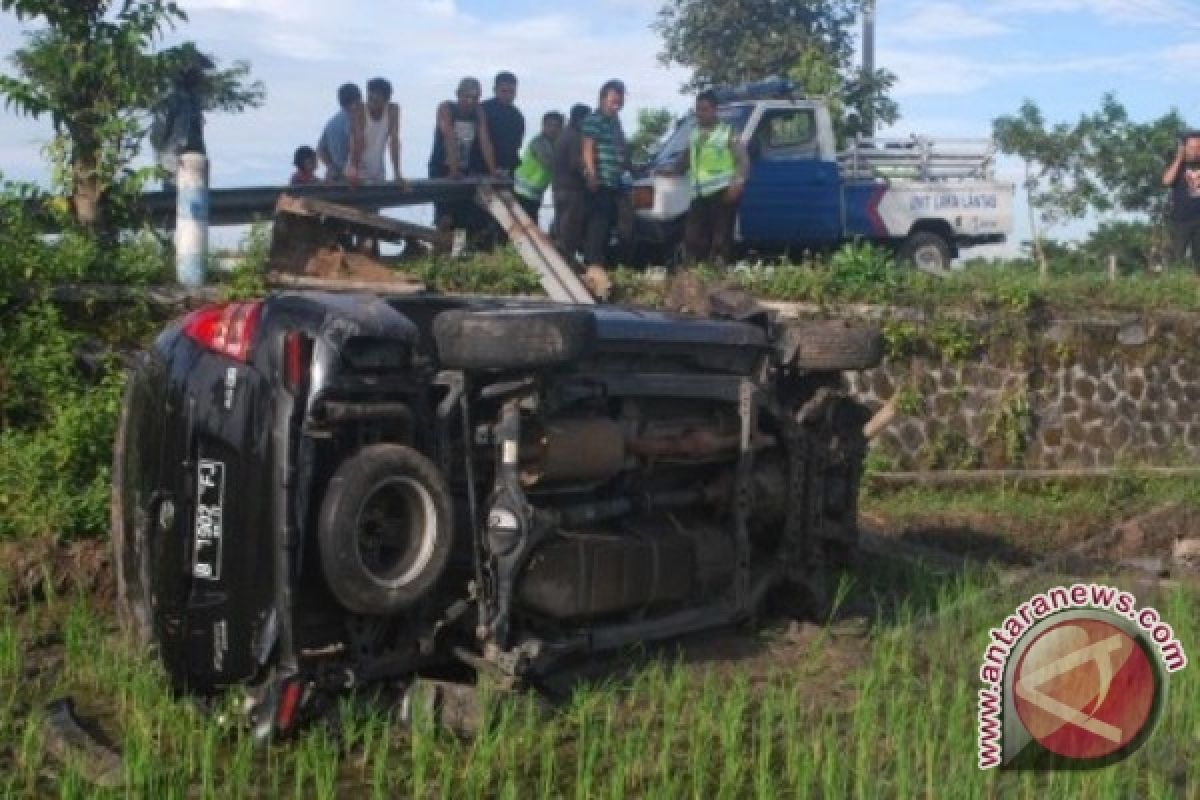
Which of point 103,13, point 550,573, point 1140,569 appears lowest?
point 1140,569

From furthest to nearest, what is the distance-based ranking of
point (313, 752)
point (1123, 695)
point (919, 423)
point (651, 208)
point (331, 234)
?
point (651, 208)
point (919, 423)
point (331, 234)
point (313, 752)
point (1123, 695)

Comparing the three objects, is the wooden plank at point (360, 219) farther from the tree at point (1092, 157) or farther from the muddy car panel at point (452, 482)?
the tree at point (1092, 157)

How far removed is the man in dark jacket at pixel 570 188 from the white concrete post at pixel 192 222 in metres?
3.64

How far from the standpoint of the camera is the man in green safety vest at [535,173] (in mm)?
14141

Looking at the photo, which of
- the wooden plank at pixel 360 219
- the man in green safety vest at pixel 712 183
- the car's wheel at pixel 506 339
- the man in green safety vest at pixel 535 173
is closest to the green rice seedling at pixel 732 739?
the car's wheel at pixel 506 339

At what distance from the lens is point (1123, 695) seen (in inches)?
171

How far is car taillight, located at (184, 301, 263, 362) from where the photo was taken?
17.7 feet

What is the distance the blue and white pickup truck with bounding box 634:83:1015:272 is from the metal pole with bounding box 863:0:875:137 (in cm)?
967

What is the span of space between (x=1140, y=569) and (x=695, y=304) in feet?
12.1

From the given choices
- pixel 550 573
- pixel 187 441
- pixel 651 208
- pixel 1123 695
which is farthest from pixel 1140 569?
pixel 651 208

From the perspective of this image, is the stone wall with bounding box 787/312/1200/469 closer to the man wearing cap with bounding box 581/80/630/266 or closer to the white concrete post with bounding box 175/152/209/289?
the man wearing cap with bounding box 581/80/630/266

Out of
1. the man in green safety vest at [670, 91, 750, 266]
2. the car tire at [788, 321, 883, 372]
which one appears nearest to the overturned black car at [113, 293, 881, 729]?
the car tire at [788, 321, 883, 372]

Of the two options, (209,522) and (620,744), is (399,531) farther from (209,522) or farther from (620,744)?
(620,744)

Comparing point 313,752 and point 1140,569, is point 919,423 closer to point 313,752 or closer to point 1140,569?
point 1140,569
